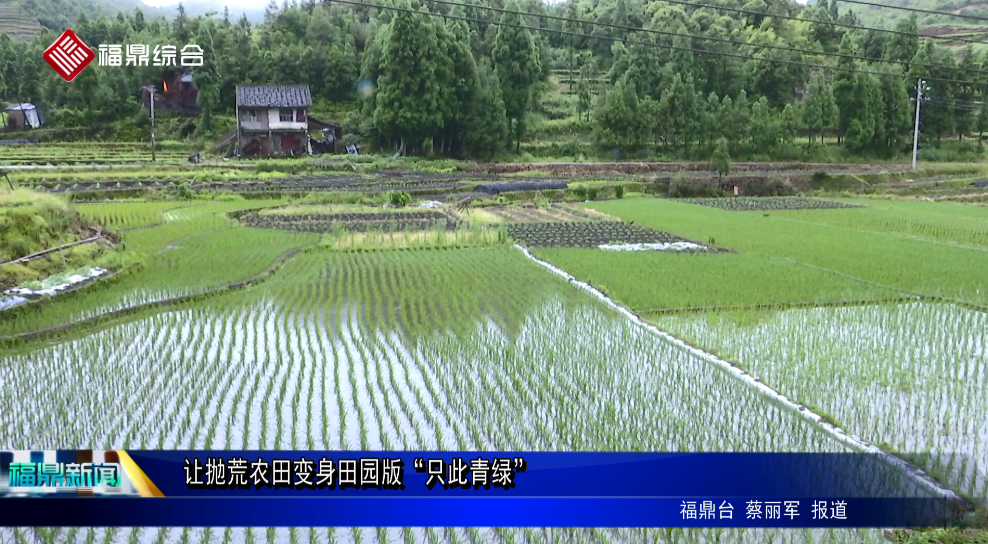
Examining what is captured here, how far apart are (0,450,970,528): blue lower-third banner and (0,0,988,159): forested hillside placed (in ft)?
87.7

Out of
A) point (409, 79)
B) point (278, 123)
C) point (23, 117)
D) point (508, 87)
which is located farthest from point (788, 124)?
point (23, 117)

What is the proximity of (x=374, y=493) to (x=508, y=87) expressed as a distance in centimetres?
3323

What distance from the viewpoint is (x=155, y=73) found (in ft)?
116

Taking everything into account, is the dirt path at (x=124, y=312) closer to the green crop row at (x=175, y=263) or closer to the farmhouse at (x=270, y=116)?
the green crop row at (x=175, y=263)

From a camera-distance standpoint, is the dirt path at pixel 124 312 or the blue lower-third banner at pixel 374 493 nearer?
the blue lower-third banner at pixel 374 493

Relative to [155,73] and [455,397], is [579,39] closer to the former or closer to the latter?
[155,73]

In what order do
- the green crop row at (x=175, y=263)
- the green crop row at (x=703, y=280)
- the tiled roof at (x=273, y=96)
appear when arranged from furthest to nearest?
the tiled roof at (x=273, y=96), the green crop row at (x=703, y=280), the green crop row at (x=175, y=263)

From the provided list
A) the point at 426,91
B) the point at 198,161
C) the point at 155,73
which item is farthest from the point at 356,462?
the point at 155,73

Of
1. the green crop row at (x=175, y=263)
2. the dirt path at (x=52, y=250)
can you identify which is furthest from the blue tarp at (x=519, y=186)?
the dirt path at (x=52, y=250)

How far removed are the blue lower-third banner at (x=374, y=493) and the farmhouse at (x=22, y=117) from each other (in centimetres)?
3280

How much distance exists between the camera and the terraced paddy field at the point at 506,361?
18.6ft

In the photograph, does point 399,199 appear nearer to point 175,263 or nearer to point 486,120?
point 175,263

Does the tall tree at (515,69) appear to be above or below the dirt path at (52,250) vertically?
above

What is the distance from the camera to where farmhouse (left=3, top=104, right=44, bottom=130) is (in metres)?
32.0
